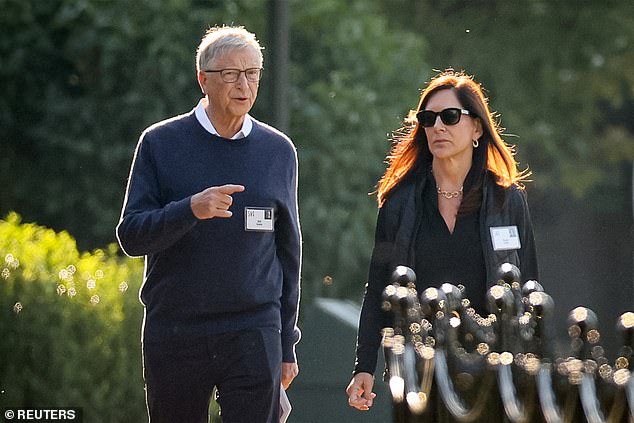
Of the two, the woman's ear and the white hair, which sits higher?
the white hair

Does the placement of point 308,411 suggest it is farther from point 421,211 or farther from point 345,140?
point 421,211

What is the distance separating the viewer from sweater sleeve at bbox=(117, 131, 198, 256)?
13.9 ft

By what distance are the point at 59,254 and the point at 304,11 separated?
311cm

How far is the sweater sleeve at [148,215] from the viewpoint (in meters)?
4.24

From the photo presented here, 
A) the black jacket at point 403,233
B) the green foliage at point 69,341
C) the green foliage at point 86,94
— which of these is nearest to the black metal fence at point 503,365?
the black jacket at point 403,233

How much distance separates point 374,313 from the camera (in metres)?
4.70

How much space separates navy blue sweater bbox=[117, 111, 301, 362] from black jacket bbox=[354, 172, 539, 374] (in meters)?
0.29

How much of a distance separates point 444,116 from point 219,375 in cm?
99

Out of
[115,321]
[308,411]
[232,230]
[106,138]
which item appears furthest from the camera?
[106,138]

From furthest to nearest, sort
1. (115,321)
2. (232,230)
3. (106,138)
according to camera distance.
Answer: (106,138)
(115,321)
(232,230)

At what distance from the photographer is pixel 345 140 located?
9000 mm

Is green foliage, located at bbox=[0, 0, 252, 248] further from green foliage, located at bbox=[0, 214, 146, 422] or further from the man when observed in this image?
the man

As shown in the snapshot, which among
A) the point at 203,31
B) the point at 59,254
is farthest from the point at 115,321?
the point at 203,31

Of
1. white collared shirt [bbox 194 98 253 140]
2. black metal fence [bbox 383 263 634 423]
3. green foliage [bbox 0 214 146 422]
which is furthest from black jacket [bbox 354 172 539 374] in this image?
green foliage [bbox 0 214 146 422]
